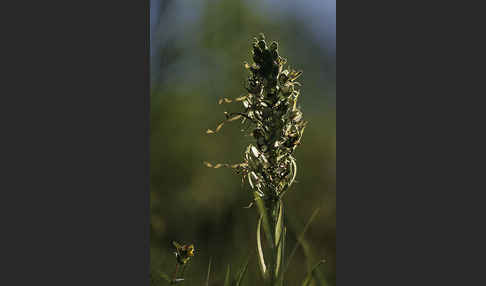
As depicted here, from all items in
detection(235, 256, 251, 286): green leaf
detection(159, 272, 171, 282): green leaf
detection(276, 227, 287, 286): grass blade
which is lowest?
detection(159, 272, 171, 282): green leaf

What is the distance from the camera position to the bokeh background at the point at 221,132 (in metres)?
2.23

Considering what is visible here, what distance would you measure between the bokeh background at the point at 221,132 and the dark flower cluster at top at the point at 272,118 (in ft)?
1.01

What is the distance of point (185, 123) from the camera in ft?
10.2

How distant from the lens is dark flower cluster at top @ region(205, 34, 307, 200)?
177cm

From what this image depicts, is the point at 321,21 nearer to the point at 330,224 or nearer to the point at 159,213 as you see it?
the point at 330,224

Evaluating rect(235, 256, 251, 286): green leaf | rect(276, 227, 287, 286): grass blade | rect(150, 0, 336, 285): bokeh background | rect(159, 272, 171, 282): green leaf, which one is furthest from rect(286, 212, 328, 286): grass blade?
rect(159, 272, 171, 282): green leaf

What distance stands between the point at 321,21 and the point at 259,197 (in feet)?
3.67

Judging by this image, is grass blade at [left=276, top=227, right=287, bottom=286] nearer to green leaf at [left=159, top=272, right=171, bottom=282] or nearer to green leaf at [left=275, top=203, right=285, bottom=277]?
green leaf at [left=275, top=203, right=285, bottom=277]

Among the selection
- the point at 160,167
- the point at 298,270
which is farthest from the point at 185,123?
the point at 298,270

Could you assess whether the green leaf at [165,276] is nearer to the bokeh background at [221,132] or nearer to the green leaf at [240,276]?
the bokeh background at [221,132]

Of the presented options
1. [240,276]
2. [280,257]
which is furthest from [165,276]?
[280,257]

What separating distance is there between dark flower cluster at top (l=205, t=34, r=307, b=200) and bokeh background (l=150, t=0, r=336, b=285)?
31cm

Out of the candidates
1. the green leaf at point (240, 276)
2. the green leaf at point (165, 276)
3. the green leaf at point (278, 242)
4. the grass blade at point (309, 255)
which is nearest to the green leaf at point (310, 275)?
the grass blade at point (309, 255)

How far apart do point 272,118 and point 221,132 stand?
108 centimetres
